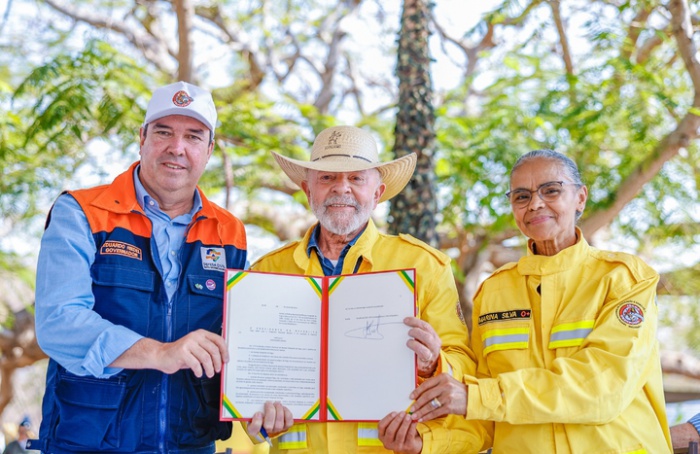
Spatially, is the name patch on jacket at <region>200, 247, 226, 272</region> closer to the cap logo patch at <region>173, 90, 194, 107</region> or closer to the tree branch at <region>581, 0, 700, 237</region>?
the cap logo patch at <region>173, 90, 194, 107</region>

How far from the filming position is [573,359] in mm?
3174

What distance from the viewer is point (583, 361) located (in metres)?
3.15

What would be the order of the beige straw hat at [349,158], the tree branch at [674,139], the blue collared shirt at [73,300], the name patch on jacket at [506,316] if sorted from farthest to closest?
the tree branch at [674,139]
the beige straw hat at [349,158]
the name patch on jacket at [506,316]
the blue collared shirt at [73,300]

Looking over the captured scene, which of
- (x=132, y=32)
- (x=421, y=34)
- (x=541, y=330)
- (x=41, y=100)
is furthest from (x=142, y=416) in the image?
(x=132, y=32)

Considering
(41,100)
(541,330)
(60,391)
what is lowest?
(60,391)

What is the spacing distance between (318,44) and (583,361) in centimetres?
1111

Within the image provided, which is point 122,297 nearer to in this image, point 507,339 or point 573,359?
point 507,339

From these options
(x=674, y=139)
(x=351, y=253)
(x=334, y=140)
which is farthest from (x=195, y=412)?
(x=674, y=139)

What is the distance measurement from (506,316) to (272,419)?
3.89 ft

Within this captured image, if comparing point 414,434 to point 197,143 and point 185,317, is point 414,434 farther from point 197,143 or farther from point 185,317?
point 197,143

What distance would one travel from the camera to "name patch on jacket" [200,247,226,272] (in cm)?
361

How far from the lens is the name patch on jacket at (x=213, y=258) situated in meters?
3.61

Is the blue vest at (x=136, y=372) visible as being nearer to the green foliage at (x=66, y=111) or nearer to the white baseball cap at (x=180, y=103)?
the white baseball cap at (x=180, y=103)

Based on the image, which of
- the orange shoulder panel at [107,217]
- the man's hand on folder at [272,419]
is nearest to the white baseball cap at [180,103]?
the orange shoulder panel at [107,217]
